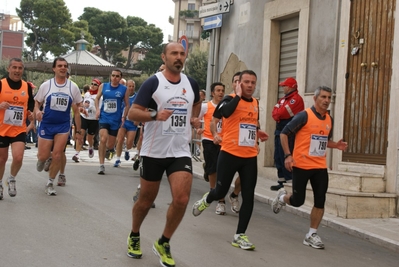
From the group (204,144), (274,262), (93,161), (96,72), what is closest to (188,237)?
(274,262)

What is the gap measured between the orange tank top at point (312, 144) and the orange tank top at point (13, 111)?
159 inches

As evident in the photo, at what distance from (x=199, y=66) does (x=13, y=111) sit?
191ft

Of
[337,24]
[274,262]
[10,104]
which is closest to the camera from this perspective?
[274,262]

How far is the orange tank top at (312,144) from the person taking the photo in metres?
7.93

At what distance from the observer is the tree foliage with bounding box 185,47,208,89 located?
6675cm

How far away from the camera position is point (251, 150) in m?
7.82

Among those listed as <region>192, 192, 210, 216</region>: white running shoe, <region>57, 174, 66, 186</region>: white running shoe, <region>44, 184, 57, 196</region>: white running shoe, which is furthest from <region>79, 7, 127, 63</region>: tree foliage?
<region>192, 192, 210, 216</region>: white running shoe

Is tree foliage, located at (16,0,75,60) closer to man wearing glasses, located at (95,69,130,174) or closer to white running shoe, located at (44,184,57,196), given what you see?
man wearing glasses, located at (95,69,130,174)

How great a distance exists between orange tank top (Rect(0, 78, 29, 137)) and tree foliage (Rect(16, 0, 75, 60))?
6752 cm

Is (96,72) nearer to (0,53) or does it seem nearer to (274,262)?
(274,262)

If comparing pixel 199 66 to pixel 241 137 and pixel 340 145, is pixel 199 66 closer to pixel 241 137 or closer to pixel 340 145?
pixel 340 145

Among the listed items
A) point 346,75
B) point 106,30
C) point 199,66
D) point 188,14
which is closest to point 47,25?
point 199,66

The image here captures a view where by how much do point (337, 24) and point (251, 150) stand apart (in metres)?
5.92

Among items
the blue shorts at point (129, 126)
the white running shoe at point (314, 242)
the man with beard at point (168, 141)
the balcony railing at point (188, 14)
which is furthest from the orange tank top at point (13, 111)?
the balcony railing at point (188, 14)
